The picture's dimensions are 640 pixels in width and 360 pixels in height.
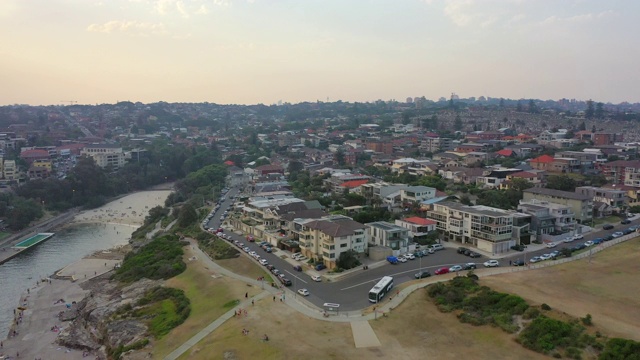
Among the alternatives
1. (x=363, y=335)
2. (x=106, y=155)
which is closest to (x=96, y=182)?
(x=106, y=155)

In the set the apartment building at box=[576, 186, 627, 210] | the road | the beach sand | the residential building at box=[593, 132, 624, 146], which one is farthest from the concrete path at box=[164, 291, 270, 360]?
the residential building at box=[593, 132, 624, 146]

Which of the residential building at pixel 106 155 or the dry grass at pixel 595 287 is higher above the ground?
the residential building at pixel 106 155

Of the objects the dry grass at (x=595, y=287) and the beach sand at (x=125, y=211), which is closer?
the dry grass at (x=595, y=287)

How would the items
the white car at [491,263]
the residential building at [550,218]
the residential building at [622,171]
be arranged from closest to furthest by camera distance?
1. the white car at [491,263]
2. the residential building at [550,218]
3. the residential building at [622,171]

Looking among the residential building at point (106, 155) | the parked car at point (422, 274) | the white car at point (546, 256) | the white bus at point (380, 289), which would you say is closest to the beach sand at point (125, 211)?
the residential building at point (106, 155)

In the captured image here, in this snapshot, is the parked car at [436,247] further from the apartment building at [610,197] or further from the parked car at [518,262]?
the apartment building at [610,197]

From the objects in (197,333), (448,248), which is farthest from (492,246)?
(197,333)

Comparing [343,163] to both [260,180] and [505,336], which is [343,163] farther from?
[505,336]

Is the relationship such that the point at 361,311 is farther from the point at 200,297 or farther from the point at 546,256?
the point at 546,256
